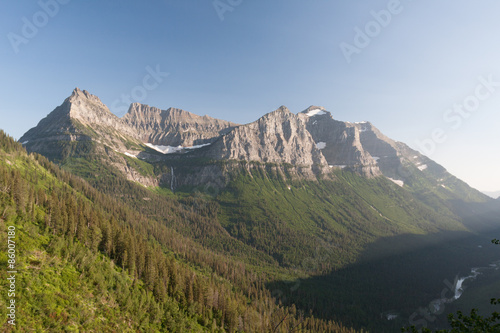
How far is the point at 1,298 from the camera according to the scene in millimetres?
38281

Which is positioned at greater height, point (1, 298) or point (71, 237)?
point (71, 237)

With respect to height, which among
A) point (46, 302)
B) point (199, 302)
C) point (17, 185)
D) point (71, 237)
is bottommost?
point (199, 302)

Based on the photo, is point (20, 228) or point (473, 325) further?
point (20, 228)

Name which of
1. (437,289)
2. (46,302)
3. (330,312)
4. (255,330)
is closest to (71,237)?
(46,302)

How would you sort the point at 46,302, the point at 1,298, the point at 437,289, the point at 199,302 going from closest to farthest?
the point at 1,298, the point at 46,302, the point at 199,302, the point at 437,289

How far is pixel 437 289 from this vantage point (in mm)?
198125

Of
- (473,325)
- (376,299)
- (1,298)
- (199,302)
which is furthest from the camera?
(376,299)

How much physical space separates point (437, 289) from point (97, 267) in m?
262

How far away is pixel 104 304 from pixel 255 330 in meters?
62.2

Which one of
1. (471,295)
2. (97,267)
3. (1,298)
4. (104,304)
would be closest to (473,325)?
(1,298)

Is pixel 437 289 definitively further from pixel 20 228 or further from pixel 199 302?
pixel 20 228

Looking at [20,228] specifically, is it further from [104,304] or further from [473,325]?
[473,325]

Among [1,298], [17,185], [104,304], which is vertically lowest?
[104,304]

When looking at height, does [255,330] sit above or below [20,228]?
below
